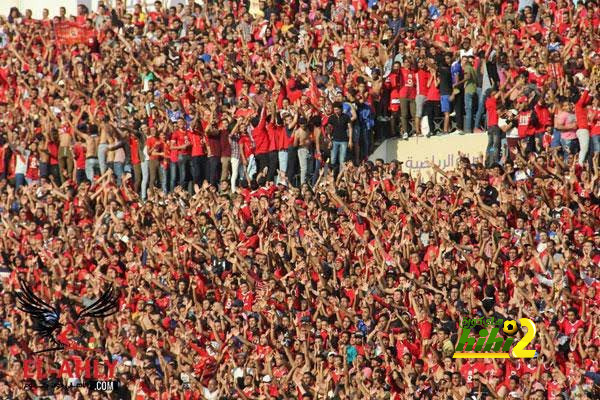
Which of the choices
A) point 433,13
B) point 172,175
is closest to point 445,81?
point 433,13

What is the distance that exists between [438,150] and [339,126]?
1.77 meters

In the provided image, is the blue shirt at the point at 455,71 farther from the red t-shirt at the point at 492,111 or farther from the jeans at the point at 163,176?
the jeans at the point at 163,176

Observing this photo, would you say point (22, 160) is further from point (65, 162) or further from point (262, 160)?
point (262, 160)

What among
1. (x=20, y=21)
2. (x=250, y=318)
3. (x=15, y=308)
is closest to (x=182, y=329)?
(x=250, y=318)

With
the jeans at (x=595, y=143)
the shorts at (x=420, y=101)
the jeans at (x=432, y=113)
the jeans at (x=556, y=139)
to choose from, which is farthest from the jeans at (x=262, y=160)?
A: the jeans at (x=595, y=143)

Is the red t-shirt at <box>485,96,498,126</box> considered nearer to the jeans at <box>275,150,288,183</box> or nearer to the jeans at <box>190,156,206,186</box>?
the jeans at <box>275,150,288,183</box>

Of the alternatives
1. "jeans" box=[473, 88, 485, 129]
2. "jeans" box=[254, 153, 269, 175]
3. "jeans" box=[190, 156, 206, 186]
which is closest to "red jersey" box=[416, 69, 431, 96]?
"jeans" box=[473, 88, 485, 129]

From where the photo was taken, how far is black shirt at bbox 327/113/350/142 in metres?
34.3

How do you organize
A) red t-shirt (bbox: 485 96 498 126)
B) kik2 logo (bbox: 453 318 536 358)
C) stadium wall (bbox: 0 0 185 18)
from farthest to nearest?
stadium wall (bbox: 0 0 185 18) < red t-shirt (bbox: 485 96 498 126) < kik2 logo (bbox: 453 318 536 358)

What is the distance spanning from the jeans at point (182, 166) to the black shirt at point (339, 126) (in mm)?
2993

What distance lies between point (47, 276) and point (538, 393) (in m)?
10.3

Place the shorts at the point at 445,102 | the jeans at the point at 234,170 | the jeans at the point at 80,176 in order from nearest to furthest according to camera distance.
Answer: the shorts at the point at 445,102 → the jeans at the point at 234,170 → the jeans at the point at 80,176

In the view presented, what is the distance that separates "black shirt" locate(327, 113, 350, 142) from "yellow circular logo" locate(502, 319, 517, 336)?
6.83 m

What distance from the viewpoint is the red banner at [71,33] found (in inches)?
1594
